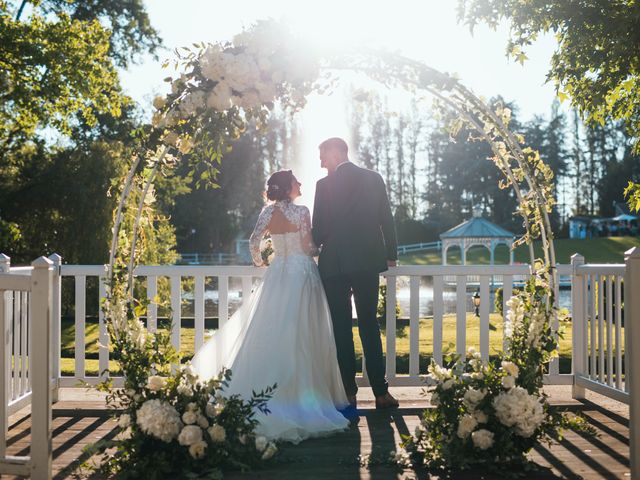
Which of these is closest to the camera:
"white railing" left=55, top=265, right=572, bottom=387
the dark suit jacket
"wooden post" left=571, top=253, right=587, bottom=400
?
the dark suit jacket

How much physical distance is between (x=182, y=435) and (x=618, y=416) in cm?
298

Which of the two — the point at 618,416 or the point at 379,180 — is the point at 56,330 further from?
the point at 618,416

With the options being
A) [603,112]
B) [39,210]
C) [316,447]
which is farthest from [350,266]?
[39,210]

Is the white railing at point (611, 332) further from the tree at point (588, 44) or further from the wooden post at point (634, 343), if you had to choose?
the tree at point (588, 44)

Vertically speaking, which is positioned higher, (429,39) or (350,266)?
(429,39)

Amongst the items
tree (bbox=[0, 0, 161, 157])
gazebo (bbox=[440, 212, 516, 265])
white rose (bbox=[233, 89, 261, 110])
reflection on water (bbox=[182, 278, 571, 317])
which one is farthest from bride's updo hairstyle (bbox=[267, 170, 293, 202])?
gazebo (bbox=[440, 212, 516, 265])

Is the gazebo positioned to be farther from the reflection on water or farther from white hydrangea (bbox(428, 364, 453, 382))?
white hydrangea (bbox(428, 364, 453, 382))

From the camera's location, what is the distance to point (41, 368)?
3.13 metres

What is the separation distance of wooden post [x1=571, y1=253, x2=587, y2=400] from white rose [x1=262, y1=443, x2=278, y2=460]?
2796mm

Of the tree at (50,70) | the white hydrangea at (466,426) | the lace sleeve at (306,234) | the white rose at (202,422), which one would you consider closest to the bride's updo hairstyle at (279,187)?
the lace sleeve at (306,234)

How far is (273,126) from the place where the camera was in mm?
A: 40625

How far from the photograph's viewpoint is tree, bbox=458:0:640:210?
588 centimetres

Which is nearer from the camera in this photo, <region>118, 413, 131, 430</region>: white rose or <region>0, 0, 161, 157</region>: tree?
<region>118, 413, 131, 430</region>: white rose

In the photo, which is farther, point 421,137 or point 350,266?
point 421,137
